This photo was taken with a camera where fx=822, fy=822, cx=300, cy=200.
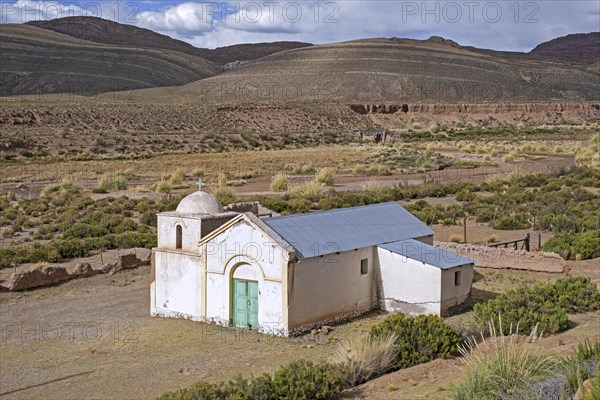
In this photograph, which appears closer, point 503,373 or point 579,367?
point 579,367

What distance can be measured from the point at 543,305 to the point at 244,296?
672 cm

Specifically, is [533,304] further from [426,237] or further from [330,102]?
[330,102]

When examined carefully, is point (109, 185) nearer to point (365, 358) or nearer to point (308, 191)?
point (308, 191)

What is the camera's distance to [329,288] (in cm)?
1931

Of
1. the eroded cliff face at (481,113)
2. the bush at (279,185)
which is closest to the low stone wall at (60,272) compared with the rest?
the bush at (279,185)

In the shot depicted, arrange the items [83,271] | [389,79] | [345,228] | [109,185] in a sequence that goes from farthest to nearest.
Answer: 1. [389,79]
2. [109,185]
3. [83,271]
4. [345,228]

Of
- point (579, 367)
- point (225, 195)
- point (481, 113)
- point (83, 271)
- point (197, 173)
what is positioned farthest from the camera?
point (481, 113)

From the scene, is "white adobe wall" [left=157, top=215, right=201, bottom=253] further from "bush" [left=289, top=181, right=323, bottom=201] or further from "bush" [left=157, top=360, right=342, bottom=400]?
"bush" [left=289, top=181, right=323, bottom=201]

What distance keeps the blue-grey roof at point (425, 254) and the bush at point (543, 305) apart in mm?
1766

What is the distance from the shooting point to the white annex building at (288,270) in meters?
18.5

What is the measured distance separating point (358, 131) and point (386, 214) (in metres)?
70.1

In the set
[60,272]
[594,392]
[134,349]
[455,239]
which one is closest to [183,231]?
[134,349]

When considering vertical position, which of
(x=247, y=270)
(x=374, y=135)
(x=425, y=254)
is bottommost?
(x=247, y=270)

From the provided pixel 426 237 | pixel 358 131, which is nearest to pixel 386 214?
pixel 426 237
